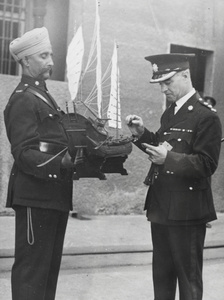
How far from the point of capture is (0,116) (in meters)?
6.66

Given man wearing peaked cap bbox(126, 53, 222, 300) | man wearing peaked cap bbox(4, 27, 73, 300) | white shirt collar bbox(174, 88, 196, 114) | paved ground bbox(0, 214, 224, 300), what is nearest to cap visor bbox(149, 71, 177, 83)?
man wearing peaked cap bbox(126, 53, 222, 300)

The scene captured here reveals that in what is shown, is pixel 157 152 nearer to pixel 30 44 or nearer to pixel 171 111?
pixel 171 111

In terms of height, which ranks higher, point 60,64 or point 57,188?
point 60,64

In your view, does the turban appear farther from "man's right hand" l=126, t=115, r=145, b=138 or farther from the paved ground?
the paved ground

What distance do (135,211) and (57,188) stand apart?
14.5 feet

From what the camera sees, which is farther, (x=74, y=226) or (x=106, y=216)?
(x=106, y=216)

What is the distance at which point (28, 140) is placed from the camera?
2996 mm

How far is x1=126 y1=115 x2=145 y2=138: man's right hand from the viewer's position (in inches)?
131

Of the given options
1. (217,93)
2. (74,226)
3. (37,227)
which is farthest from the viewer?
(217,93)

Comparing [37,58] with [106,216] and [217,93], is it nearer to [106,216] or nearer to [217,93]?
[106,216]

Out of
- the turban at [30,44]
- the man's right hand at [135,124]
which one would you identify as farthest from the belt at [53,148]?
the turban at [30,44]

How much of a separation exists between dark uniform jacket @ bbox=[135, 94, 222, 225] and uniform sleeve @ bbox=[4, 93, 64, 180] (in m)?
0.72

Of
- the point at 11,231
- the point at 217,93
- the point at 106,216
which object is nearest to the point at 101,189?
the point at 106,216

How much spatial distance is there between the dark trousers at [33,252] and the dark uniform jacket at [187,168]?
27.5 inches
